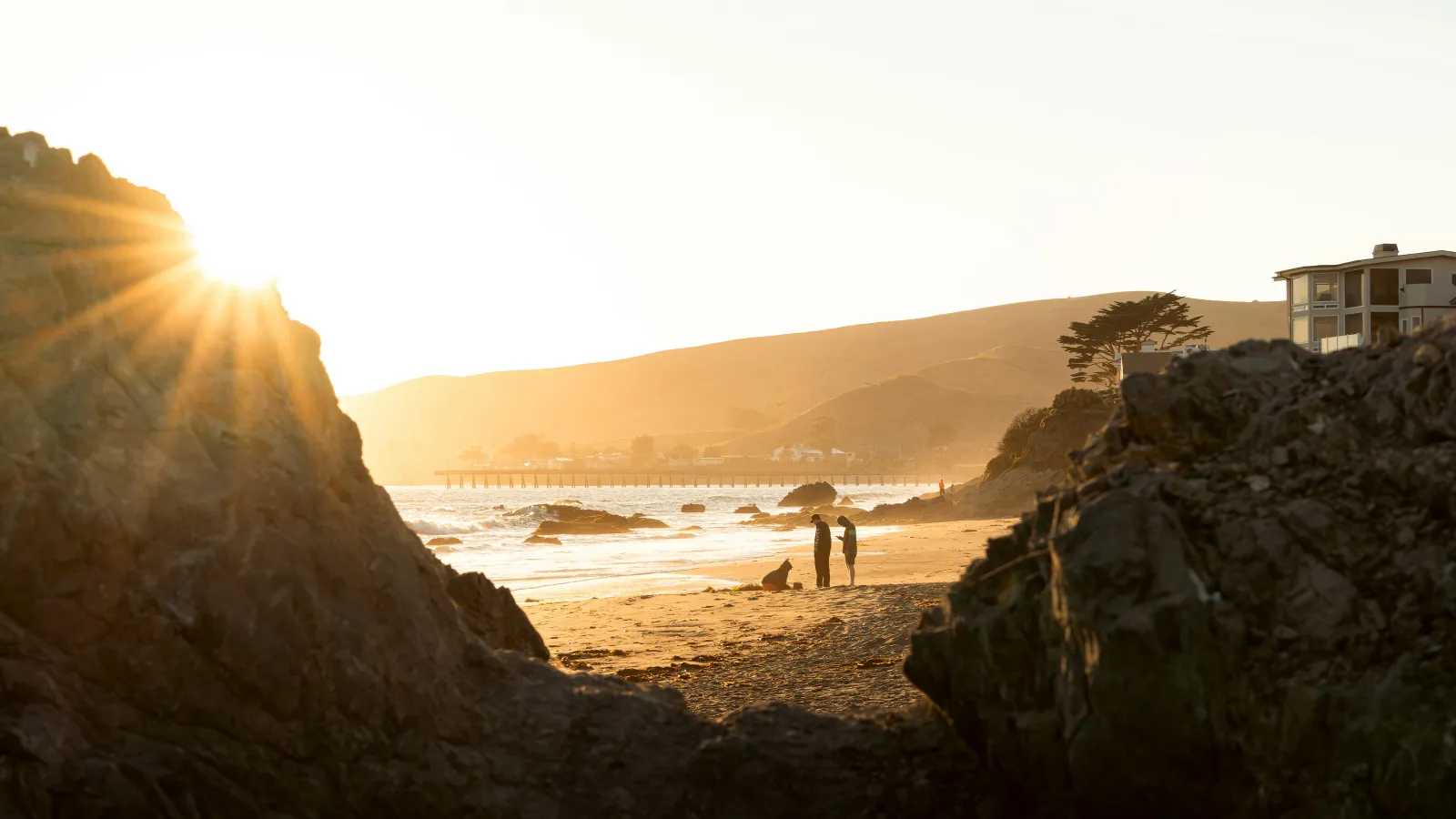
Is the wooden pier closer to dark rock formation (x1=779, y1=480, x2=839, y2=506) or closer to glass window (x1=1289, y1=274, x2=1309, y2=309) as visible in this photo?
dark rock formation (x1=779, y1=480, x2=839, y2=506)

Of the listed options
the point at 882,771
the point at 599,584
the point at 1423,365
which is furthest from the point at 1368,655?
the point at 599,584

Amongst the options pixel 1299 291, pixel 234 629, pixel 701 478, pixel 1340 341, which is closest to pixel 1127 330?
pixel 1299 291

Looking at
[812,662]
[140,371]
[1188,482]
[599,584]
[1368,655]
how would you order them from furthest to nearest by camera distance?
[599,584] < [812,662] < [140,371] < [1188,482] < [1368,655]

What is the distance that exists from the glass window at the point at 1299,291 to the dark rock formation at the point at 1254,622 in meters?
45.4

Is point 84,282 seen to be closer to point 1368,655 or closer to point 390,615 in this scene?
point 390,615

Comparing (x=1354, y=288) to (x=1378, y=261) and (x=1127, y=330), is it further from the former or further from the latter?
(x=1127, y=330)

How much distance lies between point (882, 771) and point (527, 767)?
243cm

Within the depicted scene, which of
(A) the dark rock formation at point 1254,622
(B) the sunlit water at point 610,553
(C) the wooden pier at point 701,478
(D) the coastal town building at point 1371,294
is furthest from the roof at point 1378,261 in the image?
(C) the wooden pier at point 701,478

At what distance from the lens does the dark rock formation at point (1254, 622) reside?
21.0 ft

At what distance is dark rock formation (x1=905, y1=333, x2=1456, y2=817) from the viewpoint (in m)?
6.41

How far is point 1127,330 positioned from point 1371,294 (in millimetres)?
17772

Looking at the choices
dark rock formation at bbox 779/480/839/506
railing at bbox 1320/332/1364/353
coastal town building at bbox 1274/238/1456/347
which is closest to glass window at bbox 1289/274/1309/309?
coastal town building at bbox 1274/238/1456/347

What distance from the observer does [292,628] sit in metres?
7.48

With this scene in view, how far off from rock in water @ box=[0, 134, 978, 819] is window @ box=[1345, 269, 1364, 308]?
147 feet
